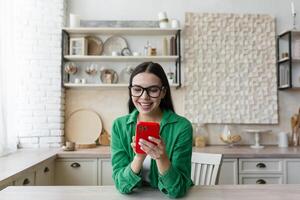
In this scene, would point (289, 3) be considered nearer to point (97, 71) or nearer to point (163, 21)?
point (163, 21)

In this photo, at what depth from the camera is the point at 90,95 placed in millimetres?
3582

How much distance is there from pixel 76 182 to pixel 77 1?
196 cm

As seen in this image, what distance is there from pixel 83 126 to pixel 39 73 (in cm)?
72

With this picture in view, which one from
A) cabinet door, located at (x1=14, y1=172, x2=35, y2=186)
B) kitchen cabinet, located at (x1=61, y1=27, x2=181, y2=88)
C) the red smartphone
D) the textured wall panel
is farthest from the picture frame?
the red smartphone

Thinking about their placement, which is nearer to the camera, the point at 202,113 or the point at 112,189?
the point at 112,189

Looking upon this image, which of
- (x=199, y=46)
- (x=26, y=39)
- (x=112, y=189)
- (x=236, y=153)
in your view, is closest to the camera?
(x=112, y=189)

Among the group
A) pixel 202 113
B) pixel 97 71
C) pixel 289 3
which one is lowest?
pixel 202 113

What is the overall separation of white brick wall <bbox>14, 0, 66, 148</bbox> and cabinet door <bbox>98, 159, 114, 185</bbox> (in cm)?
70

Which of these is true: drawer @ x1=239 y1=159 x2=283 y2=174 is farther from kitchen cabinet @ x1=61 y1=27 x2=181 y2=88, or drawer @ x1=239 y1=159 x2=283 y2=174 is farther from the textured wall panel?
kitchen cabinet @ x1=61 y1=27 x2=181 y2=88

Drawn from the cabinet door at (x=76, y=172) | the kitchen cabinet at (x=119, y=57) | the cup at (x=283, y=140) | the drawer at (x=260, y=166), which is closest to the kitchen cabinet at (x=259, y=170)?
the drawer at (x=260, y=166)

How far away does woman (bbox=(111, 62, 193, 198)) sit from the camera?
3.94 ft

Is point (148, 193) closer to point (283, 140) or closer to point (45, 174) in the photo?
point (45, 174)

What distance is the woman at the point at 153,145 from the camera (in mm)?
1202

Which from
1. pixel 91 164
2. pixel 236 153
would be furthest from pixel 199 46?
pixel 91 164
